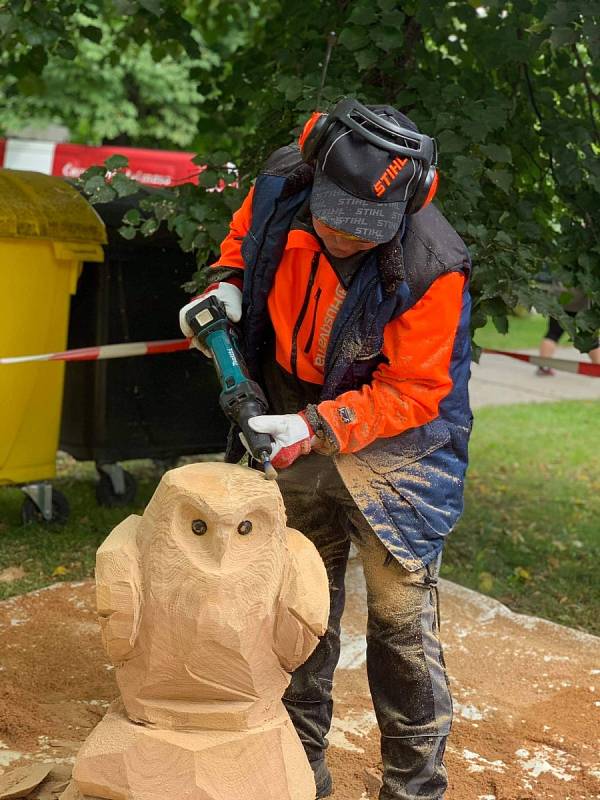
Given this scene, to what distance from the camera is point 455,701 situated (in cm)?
391

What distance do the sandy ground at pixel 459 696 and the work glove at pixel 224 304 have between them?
133cm

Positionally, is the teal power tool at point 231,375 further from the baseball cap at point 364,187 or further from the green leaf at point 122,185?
the green leaf at point 122,185

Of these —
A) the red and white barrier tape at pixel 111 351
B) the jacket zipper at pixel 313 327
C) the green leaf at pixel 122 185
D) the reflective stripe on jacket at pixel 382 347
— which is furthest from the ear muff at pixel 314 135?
the red and white barrier tape at pixel 111 351

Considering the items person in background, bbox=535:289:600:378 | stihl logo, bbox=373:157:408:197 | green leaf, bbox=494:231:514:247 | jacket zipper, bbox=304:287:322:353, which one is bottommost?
person in background, bbox=535:289:600:378

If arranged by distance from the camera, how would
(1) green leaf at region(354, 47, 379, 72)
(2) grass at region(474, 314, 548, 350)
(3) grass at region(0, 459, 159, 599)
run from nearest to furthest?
1. (1) green leaf at region(354, 47, 379, 72)
2. (3) grass at region(0, 459, 159, 599)
3. (2) grass at region(474, 314, 548, 350)

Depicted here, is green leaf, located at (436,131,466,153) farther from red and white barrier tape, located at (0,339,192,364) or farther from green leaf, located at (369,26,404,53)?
red and white barrier tape, located at (0,339,192,364)

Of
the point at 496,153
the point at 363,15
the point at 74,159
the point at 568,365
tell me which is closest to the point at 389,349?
the point at 496,153

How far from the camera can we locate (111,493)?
20.0 ft

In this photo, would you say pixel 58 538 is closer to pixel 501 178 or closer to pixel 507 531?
pixel 507 531

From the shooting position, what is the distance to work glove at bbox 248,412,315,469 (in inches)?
104

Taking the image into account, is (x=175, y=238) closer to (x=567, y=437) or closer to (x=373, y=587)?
(x=373, y=587)

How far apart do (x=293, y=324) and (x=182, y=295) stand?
9.57ft

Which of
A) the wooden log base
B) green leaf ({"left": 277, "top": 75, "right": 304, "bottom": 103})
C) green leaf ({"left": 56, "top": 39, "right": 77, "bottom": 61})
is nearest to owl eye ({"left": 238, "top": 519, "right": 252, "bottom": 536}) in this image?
the wooden log base

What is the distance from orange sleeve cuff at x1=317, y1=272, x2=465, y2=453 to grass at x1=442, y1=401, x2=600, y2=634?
2.76 meters
